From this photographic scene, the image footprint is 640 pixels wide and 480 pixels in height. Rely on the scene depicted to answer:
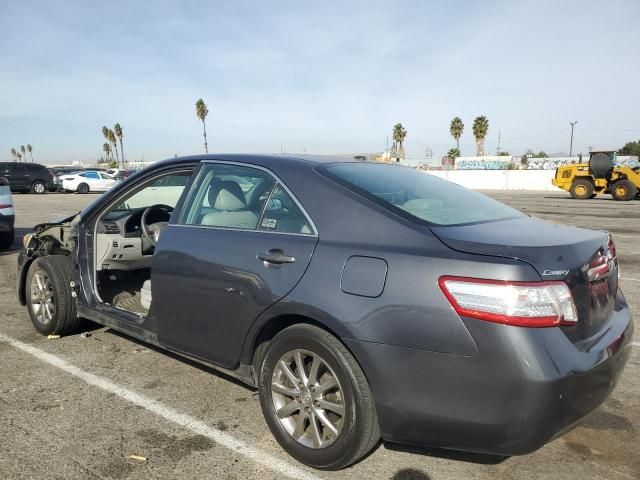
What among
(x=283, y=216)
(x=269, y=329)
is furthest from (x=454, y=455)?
(x=283, y=216)

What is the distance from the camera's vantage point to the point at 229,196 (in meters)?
3.37

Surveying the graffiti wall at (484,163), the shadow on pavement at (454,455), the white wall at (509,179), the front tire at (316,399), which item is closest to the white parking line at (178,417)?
the front tire at (316,399)

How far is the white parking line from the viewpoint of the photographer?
2.67 meters

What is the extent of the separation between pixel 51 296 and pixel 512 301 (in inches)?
152

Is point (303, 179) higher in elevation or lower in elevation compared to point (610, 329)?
higher

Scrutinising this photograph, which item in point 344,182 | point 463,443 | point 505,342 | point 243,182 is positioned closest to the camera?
point 505,342

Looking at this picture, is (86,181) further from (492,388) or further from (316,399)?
(492,388)

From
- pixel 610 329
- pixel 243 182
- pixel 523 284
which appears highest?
pixel 243 182

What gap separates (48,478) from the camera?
256 cm

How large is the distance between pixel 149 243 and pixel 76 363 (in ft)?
3.72

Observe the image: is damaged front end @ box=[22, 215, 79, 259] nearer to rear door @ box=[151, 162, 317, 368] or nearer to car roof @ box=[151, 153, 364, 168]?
car roof @ box=[151, 153, 364, 168]

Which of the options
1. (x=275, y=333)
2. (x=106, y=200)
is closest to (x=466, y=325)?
(x=275, y=333)

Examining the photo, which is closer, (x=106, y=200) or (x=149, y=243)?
(x=106, y=200)

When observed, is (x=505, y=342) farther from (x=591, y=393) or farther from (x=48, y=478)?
(x=48, y=478)
